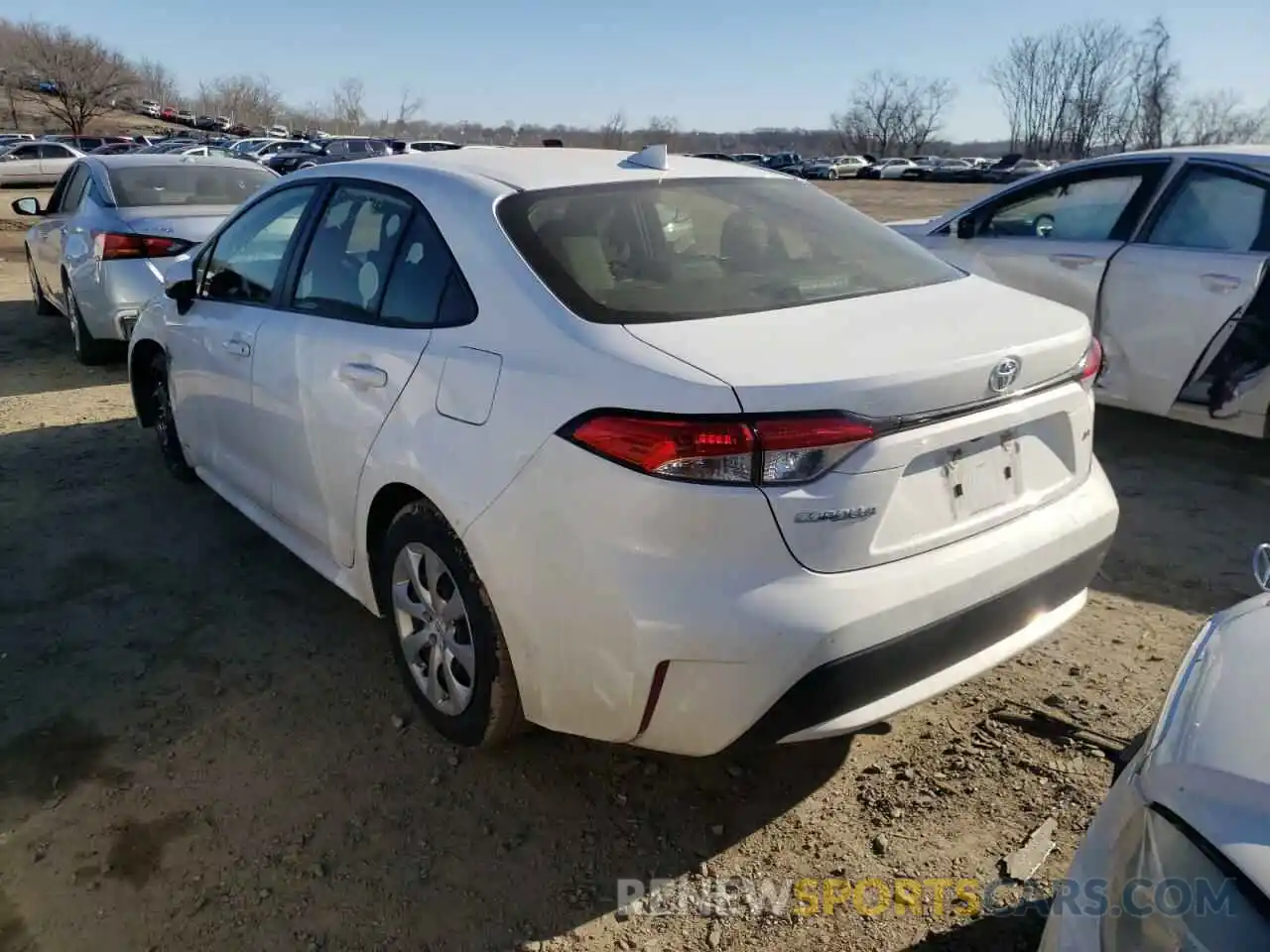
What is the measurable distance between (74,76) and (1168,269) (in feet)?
225

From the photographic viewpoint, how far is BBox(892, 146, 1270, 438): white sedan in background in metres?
4.83

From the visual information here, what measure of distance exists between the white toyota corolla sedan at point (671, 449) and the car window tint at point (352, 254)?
0.05 feet

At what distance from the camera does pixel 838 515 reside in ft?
6.80

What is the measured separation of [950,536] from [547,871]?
4.19ft

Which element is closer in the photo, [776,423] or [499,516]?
[776,423]

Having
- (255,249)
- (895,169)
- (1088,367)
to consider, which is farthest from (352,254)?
(895,169)

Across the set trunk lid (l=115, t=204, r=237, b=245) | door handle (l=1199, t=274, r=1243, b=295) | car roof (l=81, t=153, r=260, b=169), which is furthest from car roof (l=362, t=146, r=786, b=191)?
car roof (l=81, t=153, r=260, b=169)

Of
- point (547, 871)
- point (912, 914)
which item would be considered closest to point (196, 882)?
point (547, 871)

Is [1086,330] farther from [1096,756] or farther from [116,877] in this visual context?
[116,877]

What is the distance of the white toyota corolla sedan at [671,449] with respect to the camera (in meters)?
2.06

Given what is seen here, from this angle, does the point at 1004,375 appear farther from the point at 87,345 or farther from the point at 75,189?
the point at 75,189

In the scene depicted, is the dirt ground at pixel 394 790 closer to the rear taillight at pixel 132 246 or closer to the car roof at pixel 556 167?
the car roof at pixel 556 167

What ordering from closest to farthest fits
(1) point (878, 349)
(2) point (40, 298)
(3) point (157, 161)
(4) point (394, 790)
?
(1) point (878, 349) → (4) point (394, 790) → (3) point (157, 161) → (2) point (40, 298)

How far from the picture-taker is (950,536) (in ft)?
7.47
